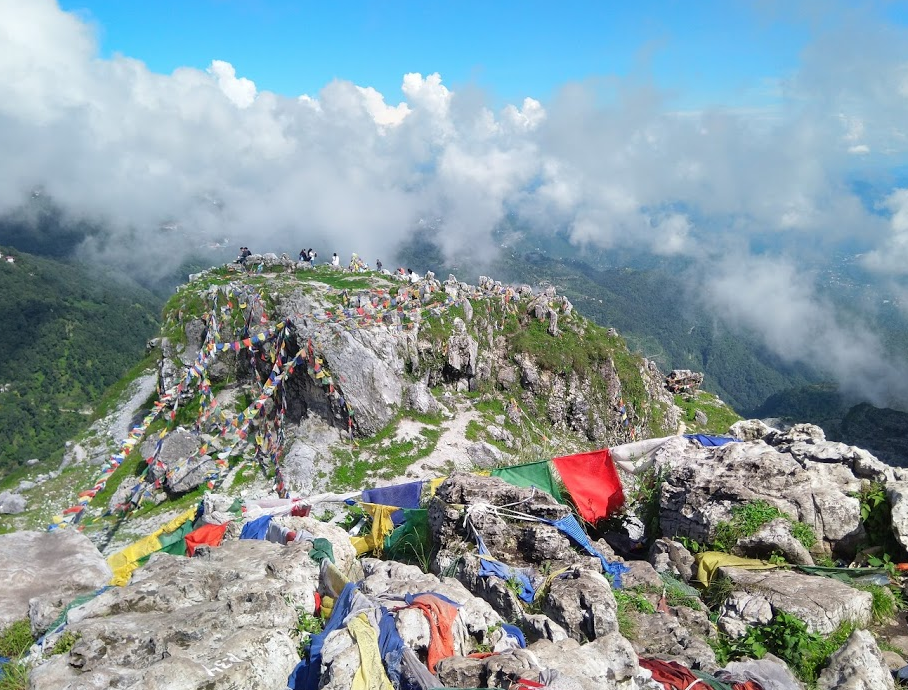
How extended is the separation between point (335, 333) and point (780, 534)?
946 inches

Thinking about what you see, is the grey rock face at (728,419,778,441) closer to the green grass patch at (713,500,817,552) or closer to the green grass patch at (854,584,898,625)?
the green grass patch at (713,500,817,552)

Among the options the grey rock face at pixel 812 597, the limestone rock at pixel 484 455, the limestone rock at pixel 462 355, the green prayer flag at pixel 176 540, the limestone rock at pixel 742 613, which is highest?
the limestone rock at pixel 462 355

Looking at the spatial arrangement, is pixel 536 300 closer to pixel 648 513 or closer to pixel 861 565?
pixel 648 513

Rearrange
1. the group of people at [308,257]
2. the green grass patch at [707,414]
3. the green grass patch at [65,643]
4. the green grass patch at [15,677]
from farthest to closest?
the green grass patch at [707,414] → the group of people at [308,257] → the green grass patch at [65,643] → the green grass patch at [15,677]

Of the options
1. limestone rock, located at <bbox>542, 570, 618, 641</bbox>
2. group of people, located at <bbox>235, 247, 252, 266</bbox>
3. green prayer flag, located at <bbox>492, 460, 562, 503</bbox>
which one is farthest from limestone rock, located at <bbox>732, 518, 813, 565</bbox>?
group of people, located at <bbox>235, 247, 252, 266</bbox>

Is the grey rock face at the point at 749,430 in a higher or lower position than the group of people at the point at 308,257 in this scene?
lower

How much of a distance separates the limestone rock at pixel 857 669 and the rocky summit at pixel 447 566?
3 centimetres

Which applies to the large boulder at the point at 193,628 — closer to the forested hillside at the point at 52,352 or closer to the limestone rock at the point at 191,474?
the limestone rock at the point at 191,474

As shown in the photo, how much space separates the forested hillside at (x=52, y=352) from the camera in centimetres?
13012

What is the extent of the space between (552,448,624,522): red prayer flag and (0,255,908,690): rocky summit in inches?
2.4

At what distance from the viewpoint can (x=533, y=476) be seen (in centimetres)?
1562

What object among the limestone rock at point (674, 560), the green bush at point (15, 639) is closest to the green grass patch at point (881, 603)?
the limestone rock at point (674, 560)

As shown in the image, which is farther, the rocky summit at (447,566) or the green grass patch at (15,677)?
the green grass patch at (15,677)

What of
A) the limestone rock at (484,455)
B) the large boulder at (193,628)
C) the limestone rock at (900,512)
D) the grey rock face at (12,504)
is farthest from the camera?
the limestone rock at (484,455)
